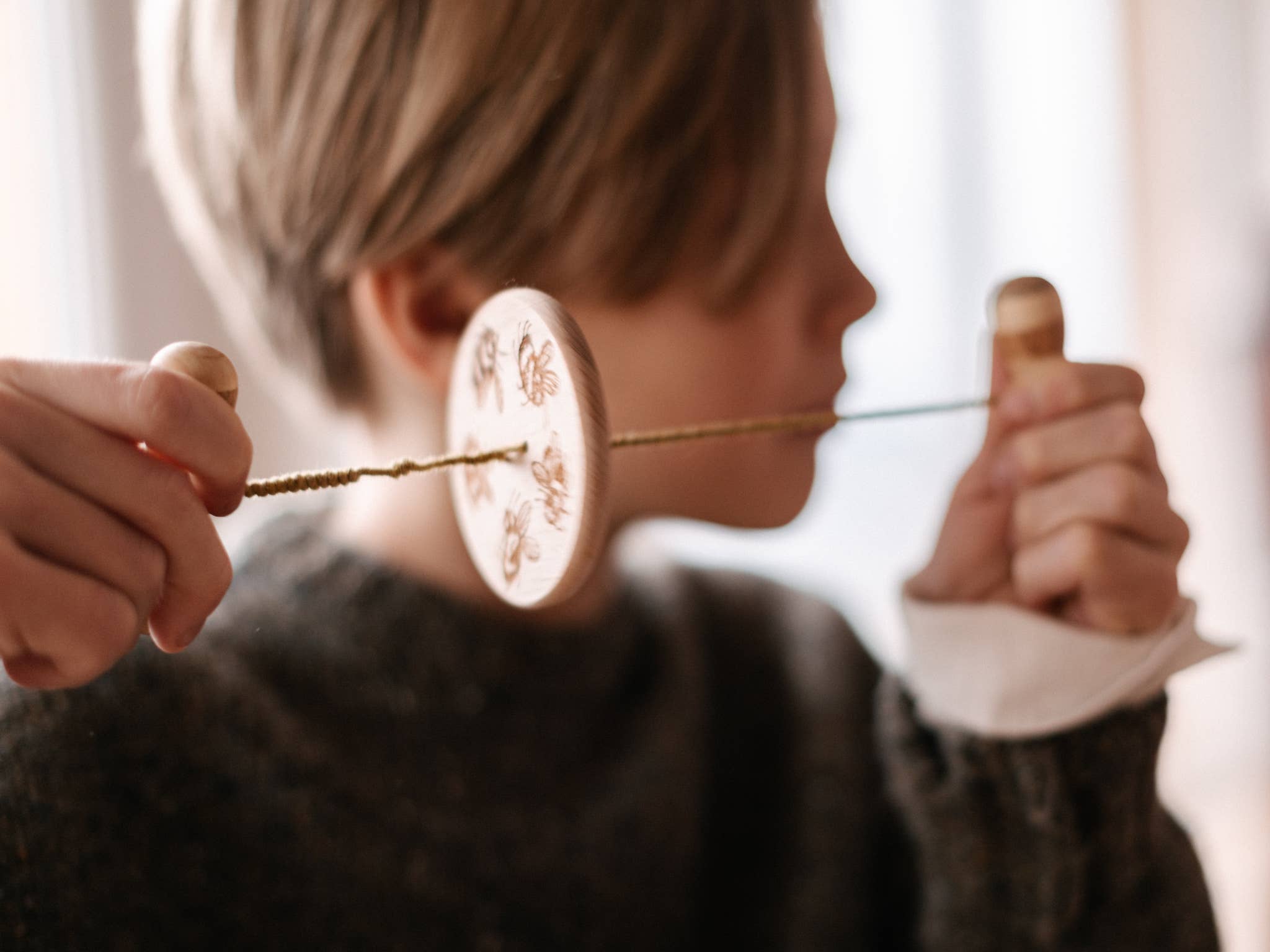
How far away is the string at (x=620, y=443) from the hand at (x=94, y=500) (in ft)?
0.07

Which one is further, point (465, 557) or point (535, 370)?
point (465, 557)

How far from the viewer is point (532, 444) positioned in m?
0.30

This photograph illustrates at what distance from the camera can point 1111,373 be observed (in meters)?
0.38

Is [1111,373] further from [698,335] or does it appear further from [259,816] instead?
[259,816]

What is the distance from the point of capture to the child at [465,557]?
328 mm

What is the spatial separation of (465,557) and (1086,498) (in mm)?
332

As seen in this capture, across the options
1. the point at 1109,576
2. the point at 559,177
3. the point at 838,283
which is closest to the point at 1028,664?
the point at 1109,576

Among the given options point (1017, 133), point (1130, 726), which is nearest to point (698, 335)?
point (1130, 726)

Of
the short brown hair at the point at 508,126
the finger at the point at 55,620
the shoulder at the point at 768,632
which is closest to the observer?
the finger at the point at 55,620

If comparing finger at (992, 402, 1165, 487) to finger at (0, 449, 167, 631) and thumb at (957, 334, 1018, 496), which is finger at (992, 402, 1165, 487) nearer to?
thumb at (957, 334, 1018, 496)

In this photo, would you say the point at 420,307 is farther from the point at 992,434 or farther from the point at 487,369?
the point at 992,434

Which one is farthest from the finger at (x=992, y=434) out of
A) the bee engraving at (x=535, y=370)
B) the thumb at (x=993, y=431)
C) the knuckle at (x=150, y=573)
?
the knuckle at (x=150, y=573)

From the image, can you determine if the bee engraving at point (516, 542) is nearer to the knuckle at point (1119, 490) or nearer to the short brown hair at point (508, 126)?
the short brown hair at point (508, 126)

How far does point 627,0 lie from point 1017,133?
0.56 m
